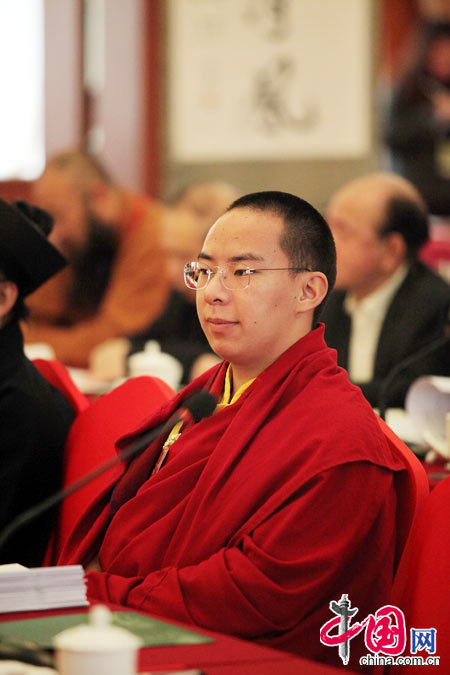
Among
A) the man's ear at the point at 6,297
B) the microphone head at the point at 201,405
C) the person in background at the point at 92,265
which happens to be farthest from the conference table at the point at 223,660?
the person in background at the point at 92,265

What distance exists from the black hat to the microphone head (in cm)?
75

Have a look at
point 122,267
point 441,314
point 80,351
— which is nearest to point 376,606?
point 441,314

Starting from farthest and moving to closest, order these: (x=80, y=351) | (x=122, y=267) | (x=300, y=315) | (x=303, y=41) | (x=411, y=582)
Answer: (x=303, y=41), (x=122, y=267), (x=80, y=351), (x=300, y=315), (x=411, y=582)

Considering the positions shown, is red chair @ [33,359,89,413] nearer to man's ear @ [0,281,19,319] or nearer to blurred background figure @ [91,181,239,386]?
man's ear @ [0,281,19,319]

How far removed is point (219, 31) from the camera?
6812mm

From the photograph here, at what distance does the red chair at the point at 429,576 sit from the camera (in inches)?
54.2

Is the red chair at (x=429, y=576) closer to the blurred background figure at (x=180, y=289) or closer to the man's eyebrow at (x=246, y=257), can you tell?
the man's eyebrow at (x=246, y=257)

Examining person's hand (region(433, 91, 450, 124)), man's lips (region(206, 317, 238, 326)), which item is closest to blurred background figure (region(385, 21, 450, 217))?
person's hand (region(433, 91, 450, 124))

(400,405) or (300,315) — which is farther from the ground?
(300,315)

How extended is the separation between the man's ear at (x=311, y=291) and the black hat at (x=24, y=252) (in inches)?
26.1

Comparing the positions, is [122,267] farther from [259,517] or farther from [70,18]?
[259,517]

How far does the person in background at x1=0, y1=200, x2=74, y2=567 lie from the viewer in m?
2.10

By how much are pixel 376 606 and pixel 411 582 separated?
63 millimetres

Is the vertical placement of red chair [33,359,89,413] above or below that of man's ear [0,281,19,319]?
below
